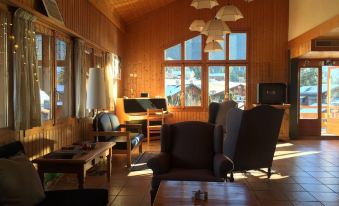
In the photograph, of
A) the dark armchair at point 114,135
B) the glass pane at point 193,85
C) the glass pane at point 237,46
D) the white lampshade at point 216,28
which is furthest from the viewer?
the glass pane at point 193,85

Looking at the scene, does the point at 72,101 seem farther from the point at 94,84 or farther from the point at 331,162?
the point at 331,162

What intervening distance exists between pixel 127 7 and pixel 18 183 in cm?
701

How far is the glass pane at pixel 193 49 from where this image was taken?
10.3 meters

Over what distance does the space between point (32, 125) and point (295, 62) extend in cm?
805

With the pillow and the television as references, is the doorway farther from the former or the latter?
the pillow

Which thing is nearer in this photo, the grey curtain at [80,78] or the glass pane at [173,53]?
the grey curtain at [80,78]

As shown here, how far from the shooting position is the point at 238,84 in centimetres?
1035

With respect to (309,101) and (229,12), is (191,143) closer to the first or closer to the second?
(229,12)

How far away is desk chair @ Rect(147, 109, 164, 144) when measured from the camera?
908cm

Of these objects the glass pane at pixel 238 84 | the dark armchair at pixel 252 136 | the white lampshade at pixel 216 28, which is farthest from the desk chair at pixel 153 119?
the dark armchair at pixel 252 136

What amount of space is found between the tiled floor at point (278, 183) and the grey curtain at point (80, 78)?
3.95 feet

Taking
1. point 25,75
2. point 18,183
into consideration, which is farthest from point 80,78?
point 18,183

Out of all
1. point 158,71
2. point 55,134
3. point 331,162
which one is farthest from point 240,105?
point 55,134

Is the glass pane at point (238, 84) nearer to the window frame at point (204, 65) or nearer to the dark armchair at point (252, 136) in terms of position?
the window frame at point (204, 65)
